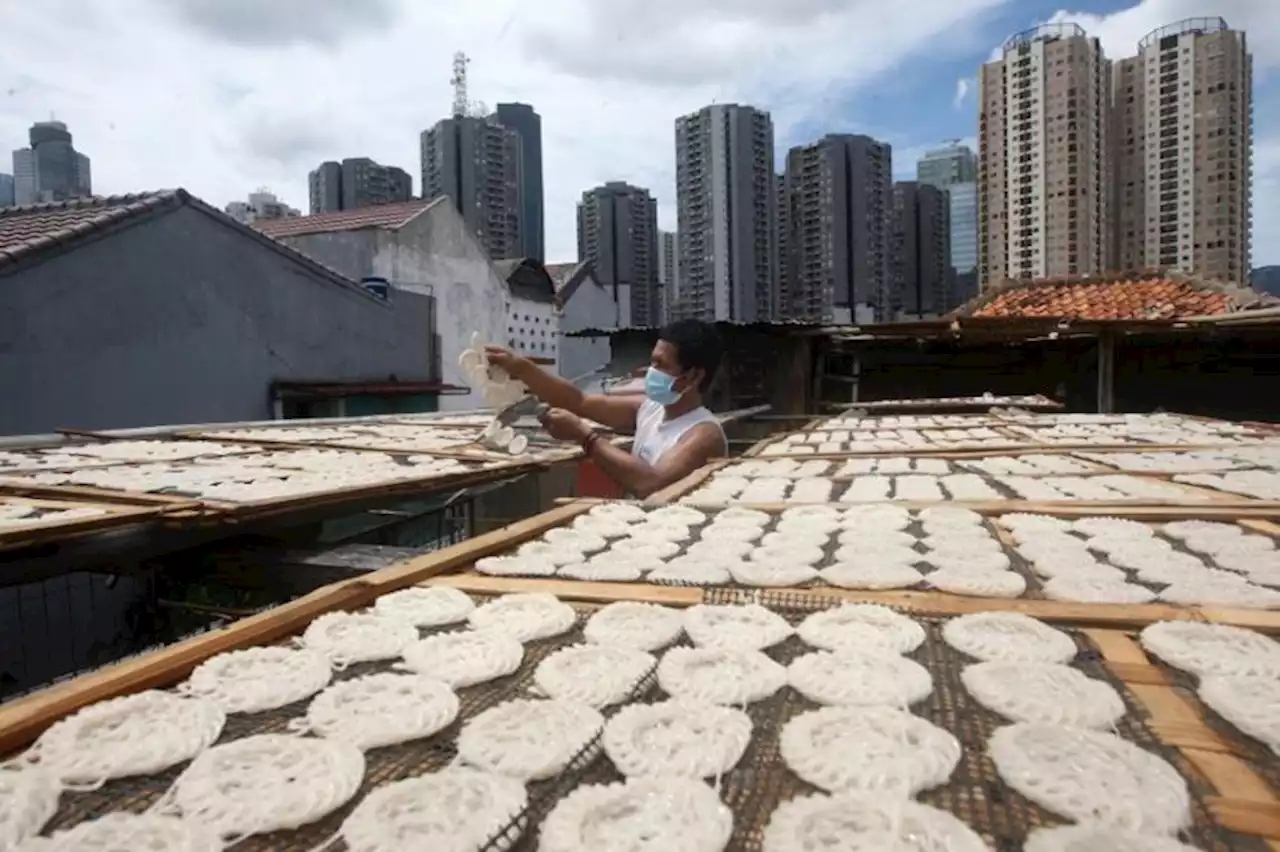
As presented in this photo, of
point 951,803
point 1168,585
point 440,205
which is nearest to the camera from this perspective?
point 951,803

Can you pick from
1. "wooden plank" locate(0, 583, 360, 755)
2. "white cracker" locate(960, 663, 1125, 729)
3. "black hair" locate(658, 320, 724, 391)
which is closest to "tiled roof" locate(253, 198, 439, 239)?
"black hair" locate(658, 320, 724, 391)

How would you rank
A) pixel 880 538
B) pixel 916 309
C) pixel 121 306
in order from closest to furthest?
pixel 880 538 < pixel 121 306 < pixel 916 309

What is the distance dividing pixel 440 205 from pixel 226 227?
6.52m

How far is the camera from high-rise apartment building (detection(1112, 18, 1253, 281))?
18.9 m

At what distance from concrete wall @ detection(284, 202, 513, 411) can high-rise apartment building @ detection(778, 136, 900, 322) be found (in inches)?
361

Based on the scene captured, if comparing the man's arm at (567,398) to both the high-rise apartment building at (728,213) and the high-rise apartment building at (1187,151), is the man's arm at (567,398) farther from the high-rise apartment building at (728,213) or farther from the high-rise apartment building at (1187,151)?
the high-rise apartment building at (1187,151)

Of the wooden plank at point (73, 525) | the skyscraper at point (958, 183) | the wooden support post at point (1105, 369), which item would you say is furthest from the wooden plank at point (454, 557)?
the skyscraper at point (958, 183)

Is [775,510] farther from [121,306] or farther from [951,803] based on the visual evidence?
[121,306]

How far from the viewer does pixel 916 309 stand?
22.9 meters

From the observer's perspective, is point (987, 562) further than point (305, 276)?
No

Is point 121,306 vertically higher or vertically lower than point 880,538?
higher

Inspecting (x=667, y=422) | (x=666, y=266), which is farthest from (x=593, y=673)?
(x=666, y=266)

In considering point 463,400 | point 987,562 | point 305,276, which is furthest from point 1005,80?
point 987,562

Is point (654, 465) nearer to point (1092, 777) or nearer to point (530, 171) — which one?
point (1092, 777)
